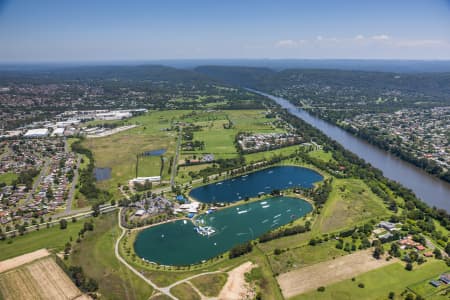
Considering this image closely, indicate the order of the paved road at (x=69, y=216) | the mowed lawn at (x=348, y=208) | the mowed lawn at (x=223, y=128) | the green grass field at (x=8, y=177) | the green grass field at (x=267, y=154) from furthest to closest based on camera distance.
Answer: the mowed lawn at (x=223, y=128) < the green grass field at (x=267, y=154) < the green grass field at (x=8, y=177) < the mowed lawn at (x=348, y=208) < the paved road at (x=69, y=216)

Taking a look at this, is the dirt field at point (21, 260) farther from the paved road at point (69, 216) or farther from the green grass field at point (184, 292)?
the green grass field at point (184, 292)

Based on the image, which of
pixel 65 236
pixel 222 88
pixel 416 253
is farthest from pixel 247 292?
pixel 222 88

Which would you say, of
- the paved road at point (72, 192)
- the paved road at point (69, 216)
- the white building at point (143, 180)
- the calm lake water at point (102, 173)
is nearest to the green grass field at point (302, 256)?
the paved road at point (69, 216)

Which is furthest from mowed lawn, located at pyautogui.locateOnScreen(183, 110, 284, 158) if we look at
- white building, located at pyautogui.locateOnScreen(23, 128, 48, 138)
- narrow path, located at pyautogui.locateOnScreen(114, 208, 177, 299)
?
white building, located at pyautogui.locateOnScreen(23, 128, 48, 138)

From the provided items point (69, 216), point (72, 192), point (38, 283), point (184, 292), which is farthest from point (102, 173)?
point (184, 292)

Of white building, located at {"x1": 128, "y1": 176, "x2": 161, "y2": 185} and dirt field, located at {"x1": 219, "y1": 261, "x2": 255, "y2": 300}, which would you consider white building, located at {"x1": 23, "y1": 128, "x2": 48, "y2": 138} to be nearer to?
white building, located at {"x1": 128, "y1": 176, "x2": 161, "y2": 185}

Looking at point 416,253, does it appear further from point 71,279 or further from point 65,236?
point 65,236
